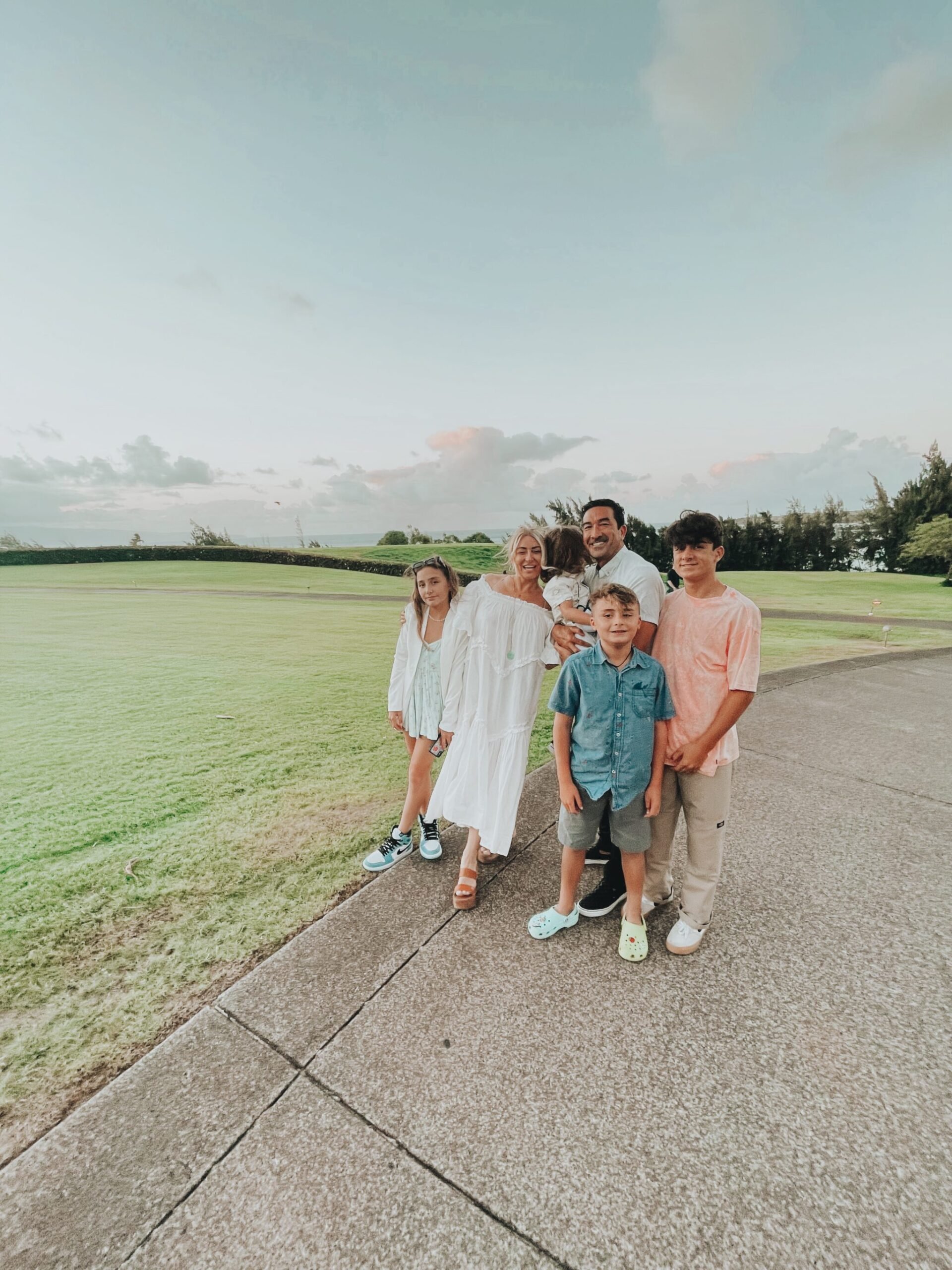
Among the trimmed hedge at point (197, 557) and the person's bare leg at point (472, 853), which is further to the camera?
the trimmed hedge at point (197, 557)

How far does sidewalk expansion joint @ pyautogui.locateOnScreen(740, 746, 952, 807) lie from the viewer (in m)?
3.75

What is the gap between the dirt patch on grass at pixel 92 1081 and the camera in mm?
1530

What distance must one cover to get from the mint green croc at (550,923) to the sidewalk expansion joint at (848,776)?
2.93m

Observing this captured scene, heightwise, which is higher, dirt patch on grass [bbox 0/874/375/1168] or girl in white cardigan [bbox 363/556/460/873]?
girl in white cardigan [bbox 363/556/460/873]

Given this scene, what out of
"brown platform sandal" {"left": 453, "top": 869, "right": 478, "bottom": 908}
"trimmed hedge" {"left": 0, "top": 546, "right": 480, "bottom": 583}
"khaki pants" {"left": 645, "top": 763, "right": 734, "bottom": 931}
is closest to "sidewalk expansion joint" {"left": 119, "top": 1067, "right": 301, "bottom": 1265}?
"brown platform sandal" {"left": 453, "top": 869, "right": 478, "bottom": 908}

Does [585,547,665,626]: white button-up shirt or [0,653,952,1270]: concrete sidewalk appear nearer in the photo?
[0,653,952,1270]: concrete sidewalk

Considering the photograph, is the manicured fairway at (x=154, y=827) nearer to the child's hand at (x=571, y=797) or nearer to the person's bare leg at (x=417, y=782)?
the person's bare leg at (x=417, y=782)

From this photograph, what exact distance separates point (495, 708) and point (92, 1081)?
2014 mm

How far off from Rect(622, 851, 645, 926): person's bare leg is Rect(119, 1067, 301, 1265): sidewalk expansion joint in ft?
4.75

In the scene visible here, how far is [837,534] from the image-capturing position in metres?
30.8

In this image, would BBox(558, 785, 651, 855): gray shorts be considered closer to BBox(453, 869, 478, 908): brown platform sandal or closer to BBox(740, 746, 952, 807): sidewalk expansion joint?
BBox(453, 869, 478, 908): brown platform sandal

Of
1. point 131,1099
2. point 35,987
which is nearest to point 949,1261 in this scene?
point 131,1099

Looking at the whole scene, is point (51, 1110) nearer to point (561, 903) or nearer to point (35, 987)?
point (35, 987)

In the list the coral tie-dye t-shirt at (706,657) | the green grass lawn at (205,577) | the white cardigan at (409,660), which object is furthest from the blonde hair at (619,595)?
the green grass lawn at (205,577)
